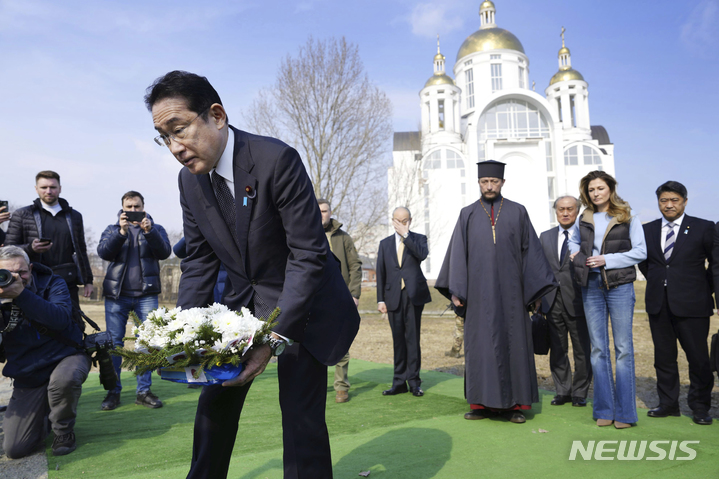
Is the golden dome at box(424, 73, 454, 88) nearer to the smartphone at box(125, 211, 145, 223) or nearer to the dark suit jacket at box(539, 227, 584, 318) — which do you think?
the dark suit jacket at box(539, 227, 584, 318)

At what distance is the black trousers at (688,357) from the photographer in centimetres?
478

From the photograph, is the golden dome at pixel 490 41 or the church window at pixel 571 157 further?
the golden dome at pixel 490 41

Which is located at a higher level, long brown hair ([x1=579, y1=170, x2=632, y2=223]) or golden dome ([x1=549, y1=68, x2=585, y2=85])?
golden dome ([x1=549, y1=68, x2=585, y2=85])

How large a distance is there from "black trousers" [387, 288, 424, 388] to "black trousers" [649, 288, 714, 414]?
2508 millimetres

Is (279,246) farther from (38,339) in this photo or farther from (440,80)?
(440,80)

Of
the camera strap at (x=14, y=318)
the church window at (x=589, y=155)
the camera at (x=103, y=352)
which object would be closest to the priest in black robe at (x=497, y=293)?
the camera at (x=103, y=352)

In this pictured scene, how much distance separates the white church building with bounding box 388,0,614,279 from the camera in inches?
1586

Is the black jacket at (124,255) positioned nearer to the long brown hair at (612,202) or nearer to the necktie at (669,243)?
the long brown hair at (612,202)

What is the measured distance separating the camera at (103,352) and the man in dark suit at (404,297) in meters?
3.04

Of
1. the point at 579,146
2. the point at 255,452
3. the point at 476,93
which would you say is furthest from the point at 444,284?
the point at 476,93

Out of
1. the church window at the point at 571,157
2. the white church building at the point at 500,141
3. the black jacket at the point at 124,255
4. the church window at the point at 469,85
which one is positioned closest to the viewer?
the black jacket at the point at 124,255

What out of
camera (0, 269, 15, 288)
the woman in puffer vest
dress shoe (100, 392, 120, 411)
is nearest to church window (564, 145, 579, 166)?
the woman in puffer vest

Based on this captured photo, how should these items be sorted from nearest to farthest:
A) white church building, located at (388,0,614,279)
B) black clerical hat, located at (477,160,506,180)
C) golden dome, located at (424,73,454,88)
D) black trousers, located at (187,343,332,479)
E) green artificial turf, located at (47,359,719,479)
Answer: black trousers, located at (187,343,332,479), green artificial turf, located at (47,359,719,479), black clerical hat, located at (477,160,506,180), white church building, located at (388,0,614,279), golden dome, located at (424,73,454,88)

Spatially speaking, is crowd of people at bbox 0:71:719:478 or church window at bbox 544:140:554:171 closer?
crowd of people at bbox 0:71:719:478
